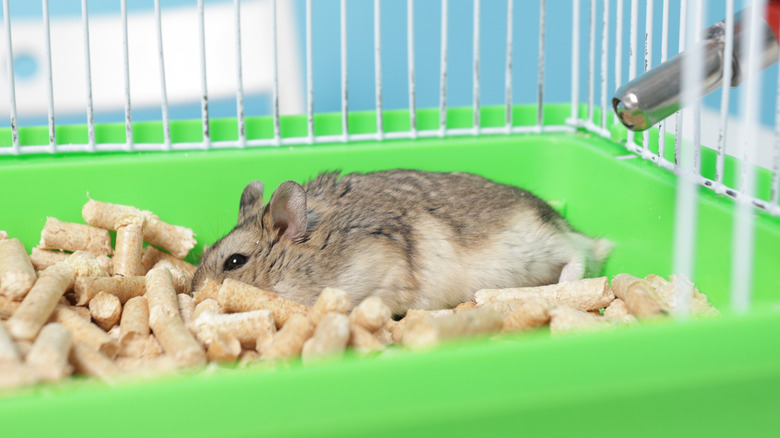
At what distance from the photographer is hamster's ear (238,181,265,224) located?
235 centimetres

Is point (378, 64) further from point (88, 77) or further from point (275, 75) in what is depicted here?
point (88, 77)

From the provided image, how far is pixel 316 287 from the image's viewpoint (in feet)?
7.07

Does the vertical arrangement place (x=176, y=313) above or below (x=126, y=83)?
below

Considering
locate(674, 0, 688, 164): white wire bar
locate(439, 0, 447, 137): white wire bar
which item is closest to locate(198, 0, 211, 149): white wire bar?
locate(439, 0, 447, 137): white wire bar

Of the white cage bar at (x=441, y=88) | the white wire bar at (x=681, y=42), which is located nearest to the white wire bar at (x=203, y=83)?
the white cage bar at (x=441, y=88)

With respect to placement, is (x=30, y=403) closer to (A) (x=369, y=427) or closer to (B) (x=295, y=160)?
(A) (x=369, y=427)

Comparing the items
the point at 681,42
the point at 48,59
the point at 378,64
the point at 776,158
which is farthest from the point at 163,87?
the point at 776,158

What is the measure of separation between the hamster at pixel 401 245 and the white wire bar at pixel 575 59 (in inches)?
24.5

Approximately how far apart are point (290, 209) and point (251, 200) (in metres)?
0.25

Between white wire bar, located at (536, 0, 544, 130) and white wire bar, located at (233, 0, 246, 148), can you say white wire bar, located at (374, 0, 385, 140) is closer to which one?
white wire bar, located at (233, 0, 246, 148)

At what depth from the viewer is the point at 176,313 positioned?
1802 mm

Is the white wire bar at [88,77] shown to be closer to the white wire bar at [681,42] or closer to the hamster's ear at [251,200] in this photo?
the hamster's ear at [251,200]

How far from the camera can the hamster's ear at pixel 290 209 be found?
213 cm

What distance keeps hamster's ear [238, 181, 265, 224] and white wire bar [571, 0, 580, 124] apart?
1.12 m
